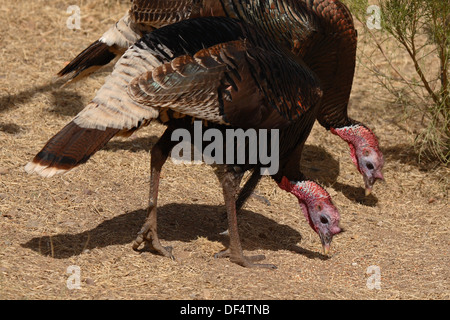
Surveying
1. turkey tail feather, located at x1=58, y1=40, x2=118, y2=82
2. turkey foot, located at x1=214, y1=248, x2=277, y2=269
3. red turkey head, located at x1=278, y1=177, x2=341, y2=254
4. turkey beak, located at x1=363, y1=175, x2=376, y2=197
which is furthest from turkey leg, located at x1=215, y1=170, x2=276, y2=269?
turkey beak, located at x1=363, y1=175, x2=376, y2=197

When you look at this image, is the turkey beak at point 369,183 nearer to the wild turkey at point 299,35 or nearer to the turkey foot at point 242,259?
the wild turkey at point 299,35

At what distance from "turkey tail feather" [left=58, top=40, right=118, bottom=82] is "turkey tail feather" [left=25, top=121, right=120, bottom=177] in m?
1.25

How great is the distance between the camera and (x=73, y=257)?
3.89 metres

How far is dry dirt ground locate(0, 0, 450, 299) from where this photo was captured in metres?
3.74

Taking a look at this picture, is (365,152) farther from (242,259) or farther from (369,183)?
(242,259)

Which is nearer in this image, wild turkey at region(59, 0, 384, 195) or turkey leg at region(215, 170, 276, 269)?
turkey leg at region(215, 170, 276, 269)

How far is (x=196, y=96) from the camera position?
3.56 metres

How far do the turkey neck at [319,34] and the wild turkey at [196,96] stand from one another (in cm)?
46

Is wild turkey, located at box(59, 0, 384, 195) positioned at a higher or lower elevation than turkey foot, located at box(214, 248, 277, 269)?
higher

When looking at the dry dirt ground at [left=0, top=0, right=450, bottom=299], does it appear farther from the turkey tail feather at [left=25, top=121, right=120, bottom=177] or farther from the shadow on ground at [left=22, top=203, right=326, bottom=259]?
the turkey tail feather at [left=25, top=121, right=120, bottom=177]

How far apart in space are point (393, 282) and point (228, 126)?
1.43 meters

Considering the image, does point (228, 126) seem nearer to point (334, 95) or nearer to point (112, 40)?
point (112, 40)

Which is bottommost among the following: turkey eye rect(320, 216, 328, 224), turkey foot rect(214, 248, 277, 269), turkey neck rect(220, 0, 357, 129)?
turkey foot rect(214, 248, 277, 269)

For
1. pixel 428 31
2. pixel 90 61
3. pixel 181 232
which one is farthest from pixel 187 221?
pixel 428 31
